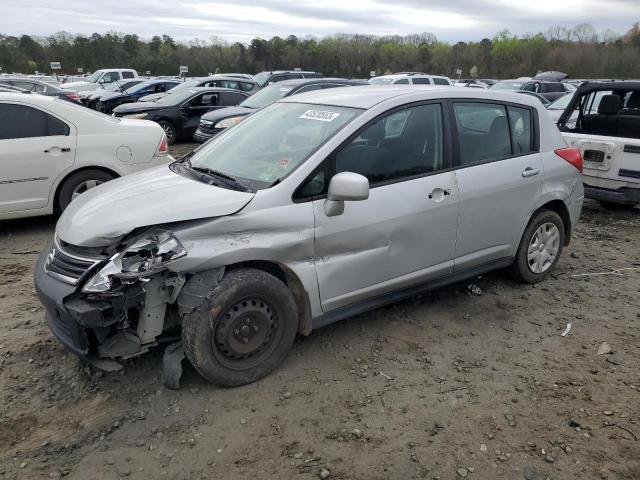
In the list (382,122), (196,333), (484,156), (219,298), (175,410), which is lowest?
(175,410)

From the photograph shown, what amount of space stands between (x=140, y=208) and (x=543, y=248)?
11.5 ft

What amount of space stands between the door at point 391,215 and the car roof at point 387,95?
0.12 m

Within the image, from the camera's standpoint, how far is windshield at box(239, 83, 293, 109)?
1155cm

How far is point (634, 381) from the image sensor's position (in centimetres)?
338

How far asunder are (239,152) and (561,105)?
10.4 metres

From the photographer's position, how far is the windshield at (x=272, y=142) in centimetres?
341

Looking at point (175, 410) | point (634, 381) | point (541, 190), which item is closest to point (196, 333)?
point (175, 410)

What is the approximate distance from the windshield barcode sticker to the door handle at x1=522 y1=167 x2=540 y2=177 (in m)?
1.74

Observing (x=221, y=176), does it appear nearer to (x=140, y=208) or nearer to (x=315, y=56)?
(x=140, y=208)

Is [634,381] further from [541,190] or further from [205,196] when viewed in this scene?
[205,196]

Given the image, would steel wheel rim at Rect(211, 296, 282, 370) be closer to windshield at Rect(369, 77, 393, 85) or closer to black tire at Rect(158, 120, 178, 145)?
black tire at Rect(158, 120, 178, 145)

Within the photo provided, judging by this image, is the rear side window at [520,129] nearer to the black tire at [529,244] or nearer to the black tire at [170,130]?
the black tire at [529,244]

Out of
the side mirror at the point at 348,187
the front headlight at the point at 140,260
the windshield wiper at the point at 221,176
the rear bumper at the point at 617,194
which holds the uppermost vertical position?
the side mirror at the point at 348,187

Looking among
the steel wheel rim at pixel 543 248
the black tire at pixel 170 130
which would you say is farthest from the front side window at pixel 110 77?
the steel wheel rim at pixel 543 248
